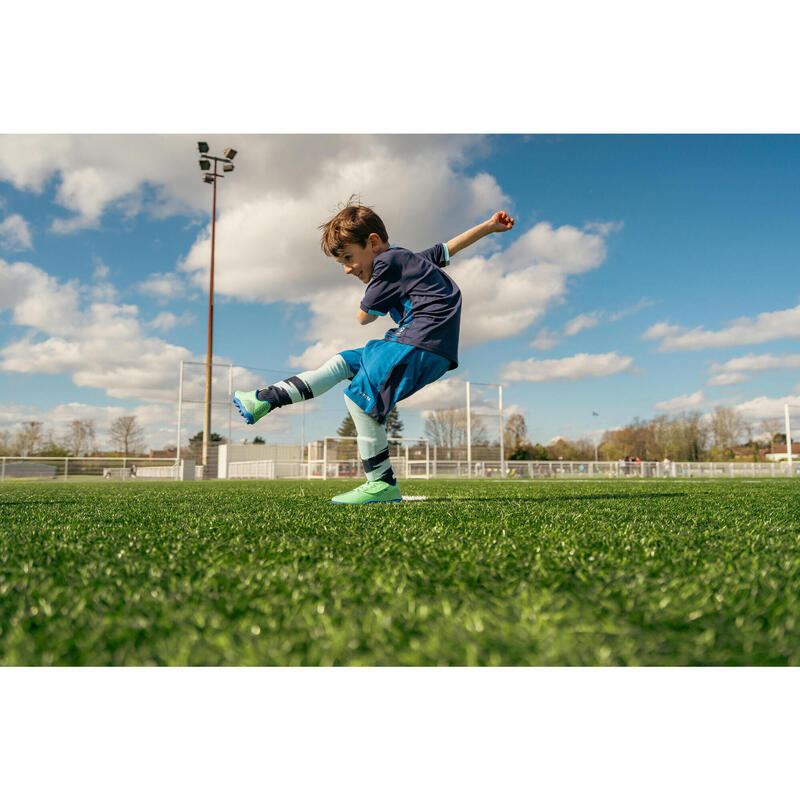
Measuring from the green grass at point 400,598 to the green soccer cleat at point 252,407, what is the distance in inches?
53.1

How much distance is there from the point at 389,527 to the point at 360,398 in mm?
1297

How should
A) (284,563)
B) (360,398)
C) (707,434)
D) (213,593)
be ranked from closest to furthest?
(213,593) < (284,563) < (360,398) < (707,434)

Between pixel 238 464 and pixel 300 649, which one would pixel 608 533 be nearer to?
pixel 300 649

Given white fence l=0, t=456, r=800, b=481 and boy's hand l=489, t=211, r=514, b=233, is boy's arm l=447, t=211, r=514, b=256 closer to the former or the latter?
boy's hand l=489, t=211, r=514, b=233

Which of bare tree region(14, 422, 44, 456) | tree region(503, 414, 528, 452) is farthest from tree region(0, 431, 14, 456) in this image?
tree region(503, 414, 528, 452)

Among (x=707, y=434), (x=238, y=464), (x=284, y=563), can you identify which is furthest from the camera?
(x=707, y=434)

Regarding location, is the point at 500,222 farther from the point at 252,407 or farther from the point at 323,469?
the point at 323,469

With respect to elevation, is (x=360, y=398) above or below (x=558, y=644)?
above

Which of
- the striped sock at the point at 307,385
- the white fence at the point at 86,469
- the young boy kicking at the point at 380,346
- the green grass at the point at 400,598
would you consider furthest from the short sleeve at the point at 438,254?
the white fence at the point at 86,469

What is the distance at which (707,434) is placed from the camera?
43781mm

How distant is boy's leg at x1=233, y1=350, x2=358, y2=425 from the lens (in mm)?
3051

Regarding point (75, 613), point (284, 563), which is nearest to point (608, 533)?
point (284, 563)

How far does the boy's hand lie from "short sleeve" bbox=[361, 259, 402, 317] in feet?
2.34

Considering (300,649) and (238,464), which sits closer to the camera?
(300,649)
